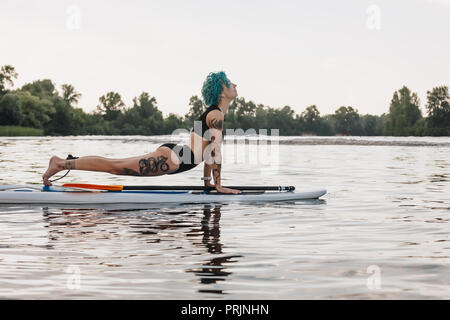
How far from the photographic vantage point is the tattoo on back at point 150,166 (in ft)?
35.6

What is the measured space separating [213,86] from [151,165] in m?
1.77

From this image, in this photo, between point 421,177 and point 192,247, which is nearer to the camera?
point 192,247

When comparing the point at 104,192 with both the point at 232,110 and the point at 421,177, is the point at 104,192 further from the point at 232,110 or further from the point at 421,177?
the point at 232,110

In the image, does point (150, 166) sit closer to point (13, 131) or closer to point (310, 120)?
point (13, 131)

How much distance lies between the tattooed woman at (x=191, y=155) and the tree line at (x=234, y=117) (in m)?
110

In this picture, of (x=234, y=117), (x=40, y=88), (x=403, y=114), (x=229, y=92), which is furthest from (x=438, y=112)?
(x=229, y=92)

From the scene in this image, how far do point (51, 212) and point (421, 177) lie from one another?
12706 millimetres

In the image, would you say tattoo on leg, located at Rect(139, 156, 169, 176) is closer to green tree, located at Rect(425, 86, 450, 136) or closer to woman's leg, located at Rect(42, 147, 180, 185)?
woman's leg, located at Rect(42, 147, 180, 185)

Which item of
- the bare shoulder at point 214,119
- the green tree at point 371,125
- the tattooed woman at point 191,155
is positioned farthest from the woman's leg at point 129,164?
the green tree at point 371,125

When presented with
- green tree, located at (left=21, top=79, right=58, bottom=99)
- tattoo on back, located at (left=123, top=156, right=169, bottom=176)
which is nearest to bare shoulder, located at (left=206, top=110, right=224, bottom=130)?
tattoo on back, located at (left=123, top=156, right=169, bottom=176)

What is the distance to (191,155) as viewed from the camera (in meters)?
11.0

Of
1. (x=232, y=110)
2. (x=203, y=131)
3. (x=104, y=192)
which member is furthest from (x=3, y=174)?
(x=232, y=110)
